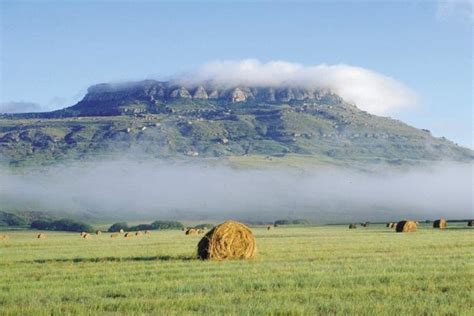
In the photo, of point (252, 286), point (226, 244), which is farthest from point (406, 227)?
point (252, 286)

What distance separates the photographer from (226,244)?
83.3 feet

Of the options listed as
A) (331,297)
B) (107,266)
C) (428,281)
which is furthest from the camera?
(107,266)

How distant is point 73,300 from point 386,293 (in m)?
6.36

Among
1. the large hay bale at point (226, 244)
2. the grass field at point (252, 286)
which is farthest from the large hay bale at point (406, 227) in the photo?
the grass field at point (252, 286)

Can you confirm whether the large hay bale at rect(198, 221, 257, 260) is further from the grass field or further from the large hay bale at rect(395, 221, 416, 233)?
the large hay bale at rect(395, 221, 416, 233)

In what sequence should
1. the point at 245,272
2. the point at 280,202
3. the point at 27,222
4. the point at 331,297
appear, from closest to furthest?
the point at 331,297 < the point at 245,272 < the point at 27,222 < the point at 280,202

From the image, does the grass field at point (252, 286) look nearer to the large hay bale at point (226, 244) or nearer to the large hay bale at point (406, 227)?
the large hay bale at point (226, 244)

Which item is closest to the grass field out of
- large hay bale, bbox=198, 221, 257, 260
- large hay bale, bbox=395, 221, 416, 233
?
large hay bale, bbox=198, 221, 257, 260

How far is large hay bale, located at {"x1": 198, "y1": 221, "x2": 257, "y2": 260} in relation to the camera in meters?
25.0

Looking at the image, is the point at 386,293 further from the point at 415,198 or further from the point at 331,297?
the point at 415,198

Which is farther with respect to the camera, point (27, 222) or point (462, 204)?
point (462, 204)

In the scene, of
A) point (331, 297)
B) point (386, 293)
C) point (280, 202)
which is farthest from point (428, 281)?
point (280, 202)

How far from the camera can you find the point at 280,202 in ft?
590

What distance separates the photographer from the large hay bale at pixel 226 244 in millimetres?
25016
